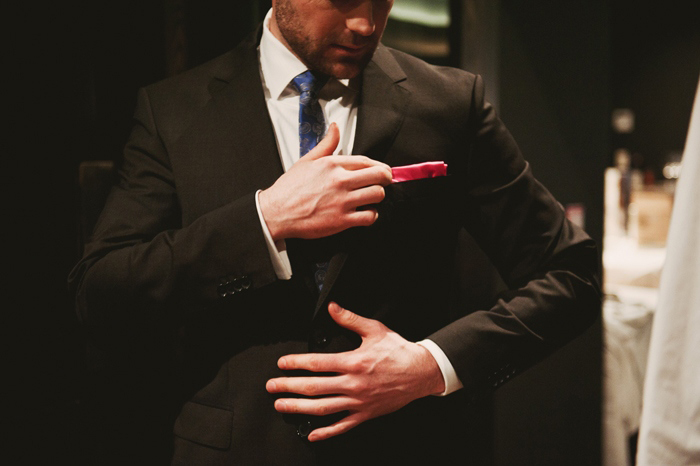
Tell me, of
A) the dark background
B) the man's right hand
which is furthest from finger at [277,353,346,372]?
the dark background

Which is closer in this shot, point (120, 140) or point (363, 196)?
point (363, 196)

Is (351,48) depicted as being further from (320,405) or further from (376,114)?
(320,405)

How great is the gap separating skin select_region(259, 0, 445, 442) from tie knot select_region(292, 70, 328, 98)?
0.03 meters

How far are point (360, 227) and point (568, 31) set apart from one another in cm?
173

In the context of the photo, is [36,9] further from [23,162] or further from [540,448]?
[540,448]

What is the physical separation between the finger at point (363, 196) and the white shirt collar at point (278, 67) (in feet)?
1.04

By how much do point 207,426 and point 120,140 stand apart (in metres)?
0.88

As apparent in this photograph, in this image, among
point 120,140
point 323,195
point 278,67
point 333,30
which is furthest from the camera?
point 120,140

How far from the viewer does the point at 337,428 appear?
108 centimetres

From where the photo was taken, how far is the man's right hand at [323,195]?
1021 millimetres

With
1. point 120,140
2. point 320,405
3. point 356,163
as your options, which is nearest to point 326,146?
point 356,163

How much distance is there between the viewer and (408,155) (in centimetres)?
123

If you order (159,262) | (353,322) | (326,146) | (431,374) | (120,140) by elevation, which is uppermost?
(326,146)

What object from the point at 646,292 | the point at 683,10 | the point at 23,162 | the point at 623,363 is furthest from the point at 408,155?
the point at 683,10
